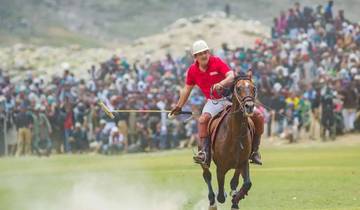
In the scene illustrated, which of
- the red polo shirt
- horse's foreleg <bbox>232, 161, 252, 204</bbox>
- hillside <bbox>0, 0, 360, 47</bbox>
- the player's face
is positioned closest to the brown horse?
horse's foreleg <bbox>232, 161, 252, 204</bbox>

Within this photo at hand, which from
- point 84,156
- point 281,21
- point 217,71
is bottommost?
point 84,156

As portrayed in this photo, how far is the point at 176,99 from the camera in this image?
3969cm

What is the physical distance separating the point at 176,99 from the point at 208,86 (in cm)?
2246

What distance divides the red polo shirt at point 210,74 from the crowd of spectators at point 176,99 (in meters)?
19.0

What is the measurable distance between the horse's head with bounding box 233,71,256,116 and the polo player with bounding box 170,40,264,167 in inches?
27.0

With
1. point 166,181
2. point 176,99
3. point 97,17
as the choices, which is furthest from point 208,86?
point 97,17

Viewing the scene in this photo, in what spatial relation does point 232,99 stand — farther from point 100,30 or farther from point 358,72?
point 100,30

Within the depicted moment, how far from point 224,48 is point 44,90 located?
26.6 ft

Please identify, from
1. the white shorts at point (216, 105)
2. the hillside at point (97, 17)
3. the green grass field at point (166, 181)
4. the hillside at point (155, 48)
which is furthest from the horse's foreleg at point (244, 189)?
the hillside at point (97, 17)

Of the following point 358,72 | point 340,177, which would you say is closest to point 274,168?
point 340,177

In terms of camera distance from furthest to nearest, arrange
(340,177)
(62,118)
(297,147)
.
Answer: (62,118) → (297,147) → (340,177)

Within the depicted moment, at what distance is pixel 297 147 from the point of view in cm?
3622

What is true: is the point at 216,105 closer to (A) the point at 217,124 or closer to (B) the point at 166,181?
(A) the point at 217,124

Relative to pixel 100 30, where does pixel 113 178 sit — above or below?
below
